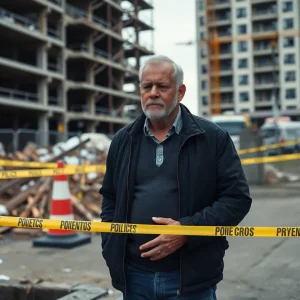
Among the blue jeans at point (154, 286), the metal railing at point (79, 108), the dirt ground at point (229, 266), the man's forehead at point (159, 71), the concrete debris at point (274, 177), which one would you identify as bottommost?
the dirt ground at point (229, 266)

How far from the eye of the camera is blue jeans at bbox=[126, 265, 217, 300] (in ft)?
8.50

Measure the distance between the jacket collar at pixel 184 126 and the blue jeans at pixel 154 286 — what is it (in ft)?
2.45

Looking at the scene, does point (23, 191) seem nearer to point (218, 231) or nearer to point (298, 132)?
point (218, 231)

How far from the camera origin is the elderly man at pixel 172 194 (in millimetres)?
2568

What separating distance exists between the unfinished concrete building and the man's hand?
1271 inches

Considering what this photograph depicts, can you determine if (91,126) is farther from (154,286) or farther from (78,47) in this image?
(154,286)

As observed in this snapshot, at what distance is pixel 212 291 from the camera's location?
271 centimetres

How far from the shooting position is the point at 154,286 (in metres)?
2.61

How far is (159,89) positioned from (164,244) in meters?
0.82

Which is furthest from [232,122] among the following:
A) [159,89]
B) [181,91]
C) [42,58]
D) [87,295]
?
[159,89]

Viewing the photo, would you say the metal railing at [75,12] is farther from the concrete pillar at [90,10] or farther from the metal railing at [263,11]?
the metal railing at [263,11]

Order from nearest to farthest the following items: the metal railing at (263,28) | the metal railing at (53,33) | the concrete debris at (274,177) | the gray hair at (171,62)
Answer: the gray hair at (171,62) → the concrete debris at (274,177) → the metal railing at (53,33) → the metal railing at (263,28)

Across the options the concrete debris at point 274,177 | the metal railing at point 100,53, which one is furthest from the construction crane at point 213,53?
the concrete debris at point 274,177

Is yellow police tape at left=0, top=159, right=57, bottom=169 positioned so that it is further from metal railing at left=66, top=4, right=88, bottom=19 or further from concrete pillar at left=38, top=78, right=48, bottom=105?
metal railing at left=66, top=4, right=88, bottom=19
